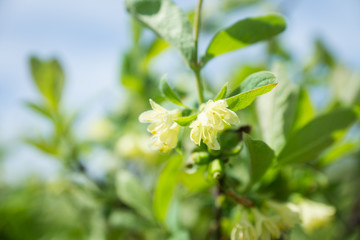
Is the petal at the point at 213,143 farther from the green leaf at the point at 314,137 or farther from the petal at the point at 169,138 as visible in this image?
the green leaf at the point at 314,137

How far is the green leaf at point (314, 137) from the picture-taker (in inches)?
30.3

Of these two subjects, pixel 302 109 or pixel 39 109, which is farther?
pixel 39 109

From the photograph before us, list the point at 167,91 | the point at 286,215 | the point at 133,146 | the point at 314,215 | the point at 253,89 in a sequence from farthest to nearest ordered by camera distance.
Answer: the point at 133,146
the point at 314,215
the point at 286,215
the point at 167,91
the point at 253,89

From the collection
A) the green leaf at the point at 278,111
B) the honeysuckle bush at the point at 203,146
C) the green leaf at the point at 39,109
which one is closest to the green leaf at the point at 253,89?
the honeysuckle bush at the point at 203,146

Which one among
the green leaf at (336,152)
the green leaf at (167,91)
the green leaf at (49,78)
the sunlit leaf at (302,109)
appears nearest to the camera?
the green leaf at (167,91)

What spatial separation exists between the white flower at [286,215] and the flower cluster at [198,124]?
0.97 feet

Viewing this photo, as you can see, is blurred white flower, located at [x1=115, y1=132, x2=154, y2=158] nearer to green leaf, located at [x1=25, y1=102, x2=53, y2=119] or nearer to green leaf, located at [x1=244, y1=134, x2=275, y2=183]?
green leaf, located at [x1=25, y1=102, x2=53, y2=119]

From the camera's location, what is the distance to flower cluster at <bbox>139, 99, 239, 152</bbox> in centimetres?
59

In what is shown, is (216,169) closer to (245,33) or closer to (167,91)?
(167,91)

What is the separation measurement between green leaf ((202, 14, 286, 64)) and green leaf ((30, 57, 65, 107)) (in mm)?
636

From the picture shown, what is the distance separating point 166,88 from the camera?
660 millimetres

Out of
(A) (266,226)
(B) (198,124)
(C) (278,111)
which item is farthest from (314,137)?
(B) (198,124)

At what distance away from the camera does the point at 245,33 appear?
71 centimetres

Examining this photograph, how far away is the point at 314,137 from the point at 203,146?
0.31 metres
